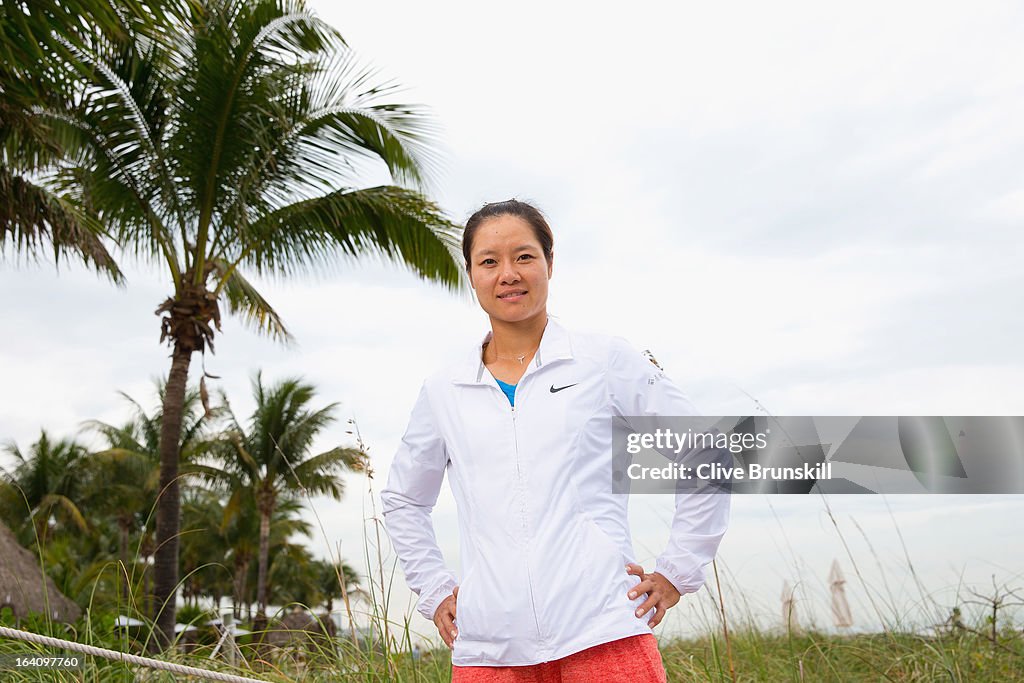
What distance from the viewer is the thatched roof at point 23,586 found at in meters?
9.79

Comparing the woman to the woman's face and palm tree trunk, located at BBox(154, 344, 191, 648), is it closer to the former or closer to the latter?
the woman's face

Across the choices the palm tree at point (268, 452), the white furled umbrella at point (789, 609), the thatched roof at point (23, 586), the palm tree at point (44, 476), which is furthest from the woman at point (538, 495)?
the palm tree at point (44, 476)

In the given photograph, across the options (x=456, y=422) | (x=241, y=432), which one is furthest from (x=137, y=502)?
(x=456, y=422)

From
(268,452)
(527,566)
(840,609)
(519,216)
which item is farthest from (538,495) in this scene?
(268,452)

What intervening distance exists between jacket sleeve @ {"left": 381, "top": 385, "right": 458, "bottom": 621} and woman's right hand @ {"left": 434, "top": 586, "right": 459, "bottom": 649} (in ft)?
0.06

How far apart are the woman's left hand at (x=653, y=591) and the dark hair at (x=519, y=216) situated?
2.26 feet

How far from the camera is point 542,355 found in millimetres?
1815

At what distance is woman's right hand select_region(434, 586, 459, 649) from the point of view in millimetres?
1883

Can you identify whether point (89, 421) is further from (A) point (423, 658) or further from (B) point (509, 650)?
(B) point (509, 650)

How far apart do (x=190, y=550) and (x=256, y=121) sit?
70.8 ft

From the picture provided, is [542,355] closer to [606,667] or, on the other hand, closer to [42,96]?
[606,667]

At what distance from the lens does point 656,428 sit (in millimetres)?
1788

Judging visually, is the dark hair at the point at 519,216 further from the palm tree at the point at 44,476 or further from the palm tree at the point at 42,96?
the palm tree at the point at 44,476

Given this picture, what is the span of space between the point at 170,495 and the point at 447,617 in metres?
8.31
